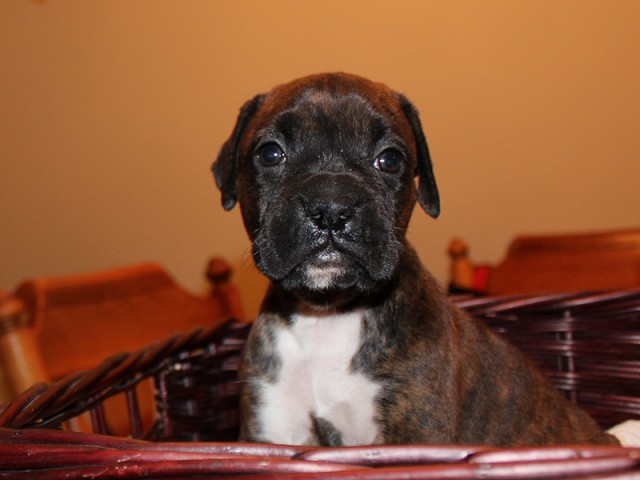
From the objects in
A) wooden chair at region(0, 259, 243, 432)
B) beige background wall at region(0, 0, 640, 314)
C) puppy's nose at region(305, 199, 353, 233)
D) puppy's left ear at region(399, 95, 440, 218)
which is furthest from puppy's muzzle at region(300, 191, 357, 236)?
beige background wall at region(0, 0, 640, 314)

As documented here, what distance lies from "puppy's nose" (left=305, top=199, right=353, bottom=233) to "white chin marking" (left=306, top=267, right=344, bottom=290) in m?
0.10

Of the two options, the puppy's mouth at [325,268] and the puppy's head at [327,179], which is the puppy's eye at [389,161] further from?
the puppy's mouth at [325,268]

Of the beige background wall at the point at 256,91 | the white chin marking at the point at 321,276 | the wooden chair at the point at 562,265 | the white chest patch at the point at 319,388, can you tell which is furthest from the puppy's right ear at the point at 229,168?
the beige background wall at the point at 256,91

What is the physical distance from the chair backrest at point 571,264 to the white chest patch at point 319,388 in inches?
70.7

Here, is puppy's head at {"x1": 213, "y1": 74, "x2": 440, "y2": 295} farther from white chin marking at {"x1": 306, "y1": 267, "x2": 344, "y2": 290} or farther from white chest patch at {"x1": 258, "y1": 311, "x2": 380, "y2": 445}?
white chest patch at {"x1": 258, "y1": 311, "x2": 380, "y2": 445}

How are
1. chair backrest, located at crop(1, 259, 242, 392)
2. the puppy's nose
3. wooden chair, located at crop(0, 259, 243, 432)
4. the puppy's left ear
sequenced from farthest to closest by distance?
chair backrest, located at crop(1, 259, 242, 392) → the puppy's left ear → wooden chair, located at crop(0, 259, 243, 432) → the puppy's nose

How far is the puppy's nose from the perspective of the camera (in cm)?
154

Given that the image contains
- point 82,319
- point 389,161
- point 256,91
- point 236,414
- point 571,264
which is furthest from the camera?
point 256,91

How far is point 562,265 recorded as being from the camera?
342 centimetres

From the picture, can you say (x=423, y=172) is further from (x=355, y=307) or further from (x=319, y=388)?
(x=319, y=388)

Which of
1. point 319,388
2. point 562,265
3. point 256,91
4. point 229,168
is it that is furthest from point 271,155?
point 256,91

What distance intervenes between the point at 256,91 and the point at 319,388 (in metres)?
2.75

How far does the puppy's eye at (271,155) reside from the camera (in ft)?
6.10

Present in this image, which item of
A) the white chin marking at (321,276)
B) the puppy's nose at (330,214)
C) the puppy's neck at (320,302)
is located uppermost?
the puppy's nose at (330,214)
